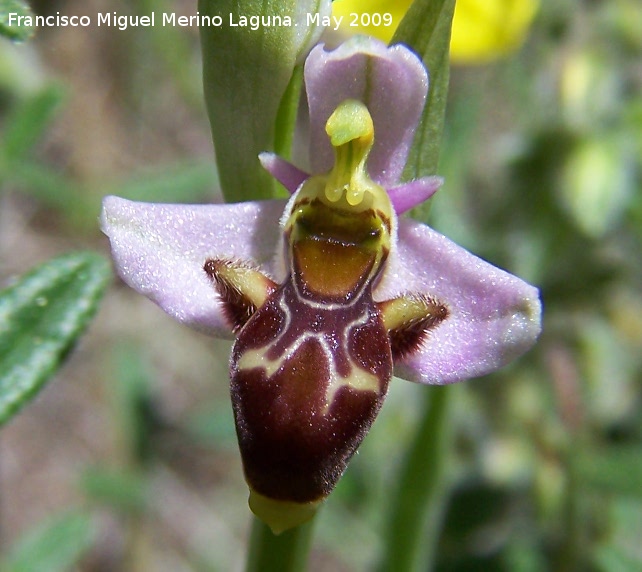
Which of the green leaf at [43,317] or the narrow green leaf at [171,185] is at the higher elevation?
the green leaf at [43,317]

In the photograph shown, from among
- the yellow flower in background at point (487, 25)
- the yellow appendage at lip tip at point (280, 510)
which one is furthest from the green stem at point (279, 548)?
the yellow flower in background at point (487, 25)

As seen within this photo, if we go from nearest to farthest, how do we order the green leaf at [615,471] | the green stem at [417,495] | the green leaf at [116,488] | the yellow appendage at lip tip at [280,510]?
the yellow appendage at lip tip at [280,510]
the green stem at [417,495]
the green leaf at [615,471]
the green leaf at [116,488]

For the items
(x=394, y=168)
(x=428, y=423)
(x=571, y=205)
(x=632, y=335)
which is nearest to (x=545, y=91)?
(x=571, y=205)

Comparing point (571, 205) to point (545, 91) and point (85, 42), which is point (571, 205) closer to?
point (545, 91)

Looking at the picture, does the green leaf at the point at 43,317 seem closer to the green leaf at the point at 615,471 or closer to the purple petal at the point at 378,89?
the purple petal at the point at 378,89

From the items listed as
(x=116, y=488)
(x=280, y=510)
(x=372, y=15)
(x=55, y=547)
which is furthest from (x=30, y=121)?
(x=280, y=510)

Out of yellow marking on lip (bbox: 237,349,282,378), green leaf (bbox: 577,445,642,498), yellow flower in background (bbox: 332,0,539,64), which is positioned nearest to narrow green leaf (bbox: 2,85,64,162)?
yellow flower in background (bbox: 332,0,539,64)
